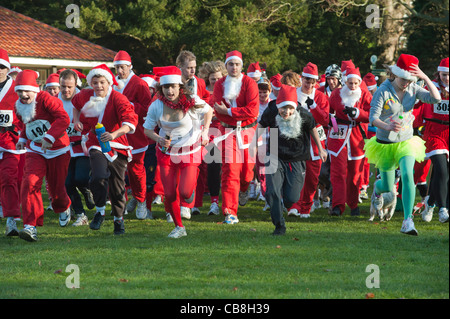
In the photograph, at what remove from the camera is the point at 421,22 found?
1249 inches

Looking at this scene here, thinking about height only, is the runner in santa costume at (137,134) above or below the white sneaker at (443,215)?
above

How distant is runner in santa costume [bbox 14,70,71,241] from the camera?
9.01 meters

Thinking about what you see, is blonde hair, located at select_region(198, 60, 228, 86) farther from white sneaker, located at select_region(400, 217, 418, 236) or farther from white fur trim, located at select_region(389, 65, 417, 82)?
white sneaker, located at select_region(400, 217, 418, 236)

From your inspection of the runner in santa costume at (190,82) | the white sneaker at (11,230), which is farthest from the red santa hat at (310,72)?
the white sneaker at (11,230)

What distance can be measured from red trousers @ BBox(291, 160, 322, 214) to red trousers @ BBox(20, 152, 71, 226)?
3486 millimetres

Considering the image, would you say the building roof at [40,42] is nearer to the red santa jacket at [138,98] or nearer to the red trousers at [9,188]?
the red santa jacket at [138,98]

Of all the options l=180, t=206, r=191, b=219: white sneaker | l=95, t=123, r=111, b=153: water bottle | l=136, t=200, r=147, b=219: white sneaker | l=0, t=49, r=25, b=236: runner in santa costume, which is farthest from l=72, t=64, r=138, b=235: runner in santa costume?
l=136, t=200, r=147, b=219: white sneaker

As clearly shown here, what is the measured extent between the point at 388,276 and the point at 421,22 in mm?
26540

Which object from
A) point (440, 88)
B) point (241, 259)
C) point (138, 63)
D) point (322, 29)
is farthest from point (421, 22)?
point (241, 259)

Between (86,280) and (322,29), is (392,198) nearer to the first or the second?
(86,280)

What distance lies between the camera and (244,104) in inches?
422

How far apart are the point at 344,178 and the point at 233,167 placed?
1740mm

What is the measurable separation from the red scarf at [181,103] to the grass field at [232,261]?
1571mm

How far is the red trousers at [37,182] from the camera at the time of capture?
9008 millimetres
